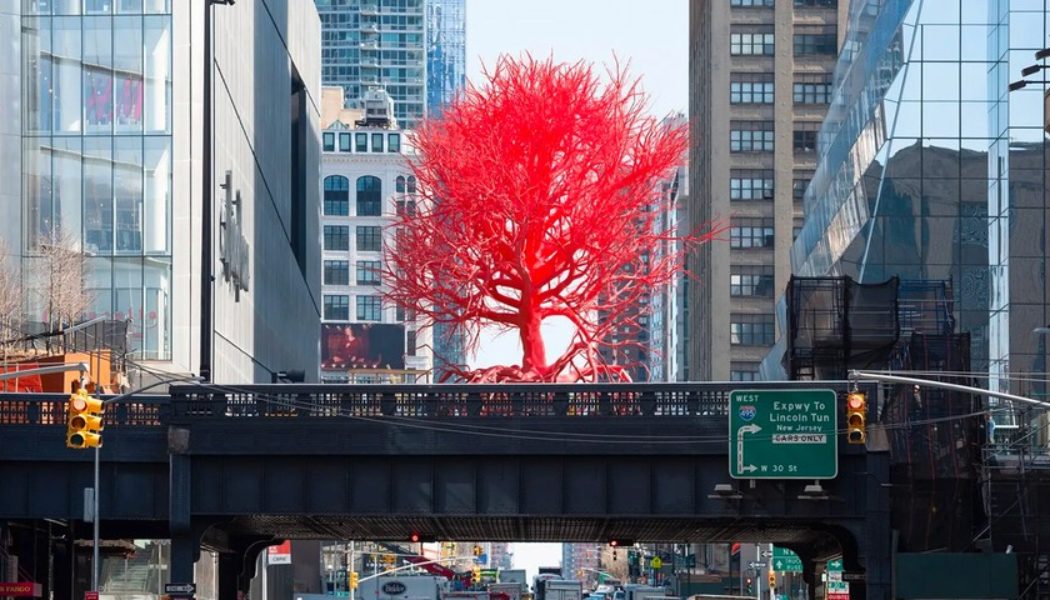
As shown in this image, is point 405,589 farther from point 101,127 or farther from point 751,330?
point 751,330

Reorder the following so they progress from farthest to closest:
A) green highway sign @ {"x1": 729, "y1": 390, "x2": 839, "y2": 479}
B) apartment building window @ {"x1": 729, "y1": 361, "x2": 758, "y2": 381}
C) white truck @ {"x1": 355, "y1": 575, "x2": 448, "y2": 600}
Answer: apartment building window @ {"x1": 729, "y1": 361, "x2": 758, "y2": 381} → white truck @ {"x1": 355, "y1": 575, "x2": 448, "y2": 600} → green highway sign @ {"x1": 729, "y1": 390, "x2": 839, "y2": 479}

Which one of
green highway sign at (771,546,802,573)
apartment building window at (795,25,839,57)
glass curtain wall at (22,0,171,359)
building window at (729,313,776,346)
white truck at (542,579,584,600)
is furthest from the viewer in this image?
building window at (729,313,776,346)

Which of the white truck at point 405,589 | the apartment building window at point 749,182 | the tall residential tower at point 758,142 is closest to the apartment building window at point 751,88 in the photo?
the tall residential tower at point 758,142

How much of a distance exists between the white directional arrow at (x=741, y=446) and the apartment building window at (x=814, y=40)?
12732 centimetres

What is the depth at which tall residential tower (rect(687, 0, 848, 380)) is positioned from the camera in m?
168

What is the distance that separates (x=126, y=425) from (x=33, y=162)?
28148mm

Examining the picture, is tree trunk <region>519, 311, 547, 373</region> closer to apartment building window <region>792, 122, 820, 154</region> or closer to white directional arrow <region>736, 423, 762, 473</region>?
white directional arrow <region>736, 423, 762, 473</region>

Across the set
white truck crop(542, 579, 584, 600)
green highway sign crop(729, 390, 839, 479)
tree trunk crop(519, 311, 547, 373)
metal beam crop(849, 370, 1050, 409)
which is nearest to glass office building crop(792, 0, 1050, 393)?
tree trunk crop(519, 311, 547, 373)

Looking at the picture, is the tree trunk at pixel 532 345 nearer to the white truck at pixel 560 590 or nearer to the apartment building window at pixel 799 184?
the white truck at pixel 560 590

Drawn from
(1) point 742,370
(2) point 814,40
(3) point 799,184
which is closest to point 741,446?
(1) point 742,370

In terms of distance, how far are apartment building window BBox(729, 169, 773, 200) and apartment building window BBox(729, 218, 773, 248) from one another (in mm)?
2116

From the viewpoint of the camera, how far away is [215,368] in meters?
70.9

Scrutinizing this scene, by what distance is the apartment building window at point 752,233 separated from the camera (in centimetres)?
16888

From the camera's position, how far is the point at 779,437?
1730 inches
